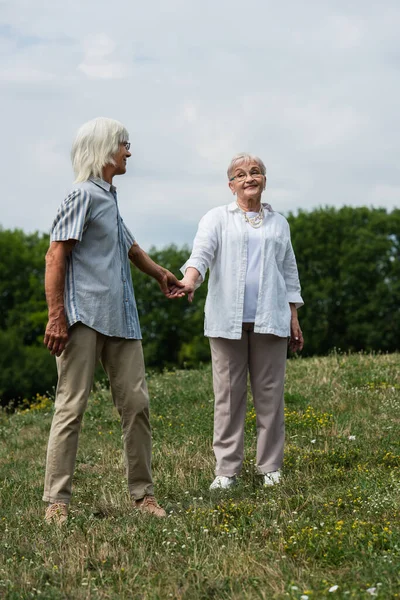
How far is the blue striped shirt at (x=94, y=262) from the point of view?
534 cm

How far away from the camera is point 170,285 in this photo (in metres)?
6.36

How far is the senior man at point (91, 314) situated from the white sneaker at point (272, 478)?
3.17 ft

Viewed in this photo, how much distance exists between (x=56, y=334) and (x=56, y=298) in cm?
23

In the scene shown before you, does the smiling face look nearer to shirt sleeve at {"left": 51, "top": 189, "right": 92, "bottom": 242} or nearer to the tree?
shirt sleeve at {"left": 51, "top": 189, "right": 92, "bottom": 242}

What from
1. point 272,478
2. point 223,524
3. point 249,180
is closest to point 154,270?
point 249,180

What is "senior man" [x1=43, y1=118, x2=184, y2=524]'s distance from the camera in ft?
17.4

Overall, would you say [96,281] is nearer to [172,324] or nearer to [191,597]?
[191,597]

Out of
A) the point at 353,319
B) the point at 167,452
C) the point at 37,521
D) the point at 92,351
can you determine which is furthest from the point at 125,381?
the point at 353,319

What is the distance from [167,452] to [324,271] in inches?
1341

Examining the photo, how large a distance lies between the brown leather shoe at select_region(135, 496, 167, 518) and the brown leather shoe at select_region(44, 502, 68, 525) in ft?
1.71

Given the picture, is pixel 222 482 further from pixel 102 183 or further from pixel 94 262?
pixel 102 183

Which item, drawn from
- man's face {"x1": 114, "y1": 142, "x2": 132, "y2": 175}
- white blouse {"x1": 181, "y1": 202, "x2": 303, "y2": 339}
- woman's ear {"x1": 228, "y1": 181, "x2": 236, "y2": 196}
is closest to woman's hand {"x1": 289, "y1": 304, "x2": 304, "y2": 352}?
white blouse {"x1": 181, "y1": 202, "x2": 303, "y2": 339}

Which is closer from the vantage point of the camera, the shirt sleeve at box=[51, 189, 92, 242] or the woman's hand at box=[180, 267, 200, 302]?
the shirt sleeve at box=[51, 189, 92, 242]

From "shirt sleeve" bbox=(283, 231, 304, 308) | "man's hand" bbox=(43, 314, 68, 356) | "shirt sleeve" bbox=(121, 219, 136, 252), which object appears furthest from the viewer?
"shirt sleeve" bbox=(283, 231, 304, 308)
